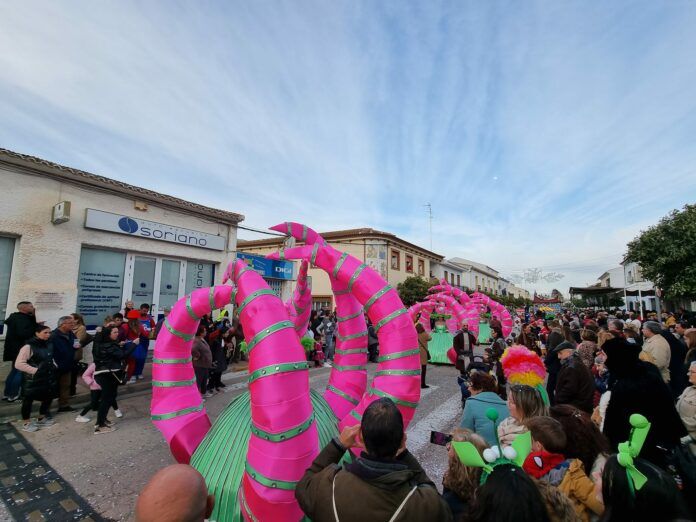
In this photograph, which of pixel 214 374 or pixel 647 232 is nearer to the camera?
pixel 214 374

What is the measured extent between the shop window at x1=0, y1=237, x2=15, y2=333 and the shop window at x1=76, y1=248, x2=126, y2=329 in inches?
49.8

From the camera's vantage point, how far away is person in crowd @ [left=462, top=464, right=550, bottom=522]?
1260 millimetres

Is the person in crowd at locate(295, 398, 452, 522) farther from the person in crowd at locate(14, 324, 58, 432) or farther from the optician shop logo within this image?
the optician shop logo

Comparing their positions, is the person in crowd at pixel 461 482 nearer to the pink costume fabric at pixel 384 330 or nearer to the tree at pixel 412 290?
the pink costume fabric at pixel 384 330

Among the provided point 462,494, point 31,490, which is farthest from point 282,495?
point 31,490

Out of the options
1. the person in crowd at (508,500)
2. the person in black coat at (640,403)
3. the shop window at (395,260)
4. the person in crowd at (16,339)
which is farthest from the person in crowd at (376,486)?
the shop window at (395,260)

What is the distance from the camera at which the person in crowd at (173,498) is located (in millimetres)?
1286

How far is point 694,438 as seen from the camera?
2951 millimetres

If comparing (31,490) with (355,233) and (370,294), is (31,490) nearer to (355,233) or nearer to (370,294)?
(370,294)

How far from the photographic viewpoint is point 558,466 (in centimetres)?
212

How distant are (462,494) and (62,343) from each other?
656 cm

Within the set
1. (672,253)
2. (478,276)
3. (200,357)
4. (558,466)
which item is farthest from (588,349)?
(478,276)

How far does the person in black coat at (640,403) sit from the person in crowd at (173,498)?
341 centimetres

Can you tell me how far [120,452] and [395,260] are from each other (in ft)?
79.5
